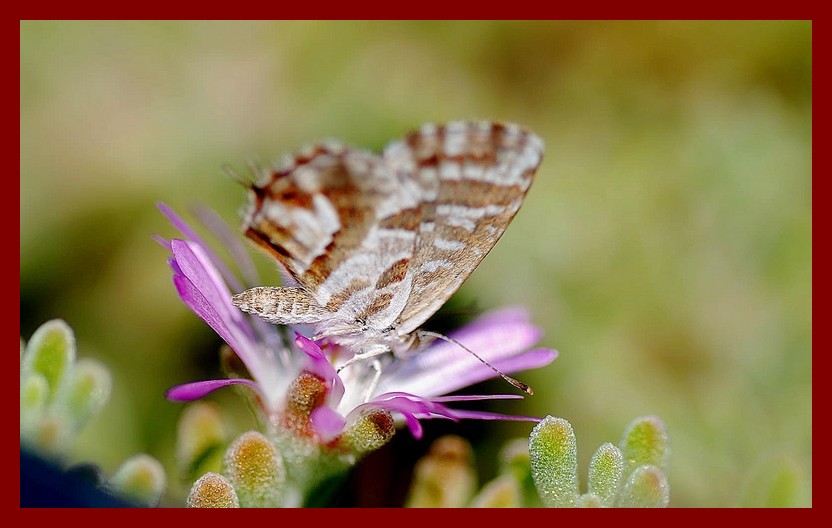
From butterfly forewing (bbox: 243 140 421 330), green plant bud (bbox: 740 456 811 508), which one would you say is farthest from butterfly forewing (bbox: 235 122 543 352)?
green plant bud (bbox: 740 456 811 508)

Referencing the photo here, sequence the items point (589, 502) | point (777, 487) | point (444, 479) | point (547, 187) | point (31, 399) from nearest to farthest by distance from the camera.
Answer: point (589, 502), point (31, 399), point (777, 487), point (444, 479), point (547, 187)

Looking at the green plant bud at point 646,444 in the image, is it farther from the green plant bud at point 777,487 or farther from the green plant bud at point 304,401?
the green plant bud at point 304,401

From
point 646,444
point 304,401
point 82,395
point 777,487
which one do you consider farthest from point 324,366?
point 777,487

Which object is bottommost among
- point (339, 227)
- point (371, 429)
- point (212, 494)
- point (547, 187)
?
point (212, 494)

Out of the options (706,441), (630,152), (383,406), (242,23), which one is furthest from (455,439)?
(242,23)

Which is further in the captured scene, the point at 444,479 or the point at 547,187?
the point at 547,187

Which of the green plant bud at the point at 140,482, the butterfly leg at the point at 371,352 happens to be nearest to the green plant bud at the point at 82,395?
the green plant bud at the point at 140,482

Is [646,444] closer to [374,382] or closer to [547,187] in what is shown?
[374,382]

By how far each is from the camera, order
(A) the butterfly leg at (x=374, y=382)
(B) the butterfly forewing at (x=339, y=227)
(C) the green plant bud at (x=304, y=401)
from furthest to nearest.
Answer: (A) the butterfly leg at (x=374, y=382), (C) the green plant bud at (x=304, y=401), (B) the butterfly forewing at (x=339, y=227)
